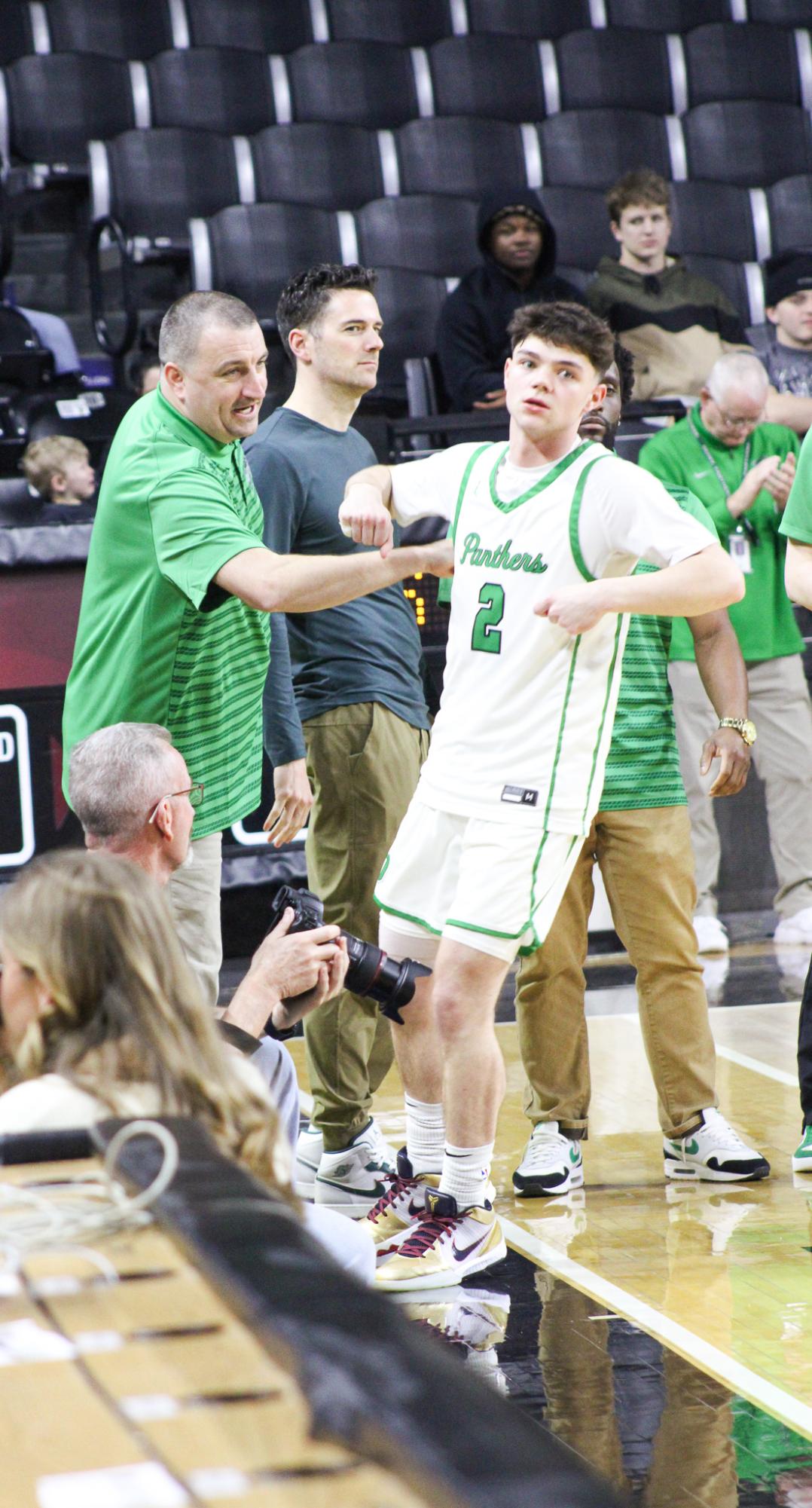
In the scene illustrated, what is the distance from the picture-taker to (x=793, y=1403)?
2.62 metres

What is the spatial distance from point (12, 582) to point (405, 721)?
247 centimetres

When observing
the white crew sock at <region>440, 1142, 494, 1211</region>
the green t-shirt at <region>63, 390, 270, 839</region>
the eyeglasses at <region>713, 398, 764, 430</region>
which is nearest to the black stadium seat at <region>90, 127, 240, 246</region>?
the eyeglasses at <region>713, 398, 764, 430</region>

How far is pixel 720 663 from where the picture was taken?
4.02 m

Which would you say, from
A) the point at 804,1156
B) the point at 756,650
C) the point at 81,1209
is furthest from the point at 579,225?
the point at 81,1209

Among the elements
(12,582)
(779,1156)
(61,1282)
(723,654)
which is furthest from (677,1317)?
(12,582)

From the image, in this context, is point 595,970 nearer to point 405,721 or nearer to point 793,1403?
point 405,721

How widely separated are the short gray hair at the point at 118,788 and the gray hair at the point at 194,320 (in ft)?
3.31

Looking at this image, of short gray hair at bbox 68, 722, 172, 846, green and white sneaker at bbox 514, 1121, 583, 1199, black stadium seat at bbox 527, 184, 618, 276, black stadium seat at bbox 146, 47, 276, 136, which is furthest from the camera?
black stadium seat at bbox 146, 47, 276, 136

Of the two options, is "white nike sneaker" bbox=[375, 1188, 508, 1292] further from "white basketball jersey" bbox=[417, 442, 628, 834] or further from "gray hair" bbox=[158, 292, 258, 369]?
"gray hair" bbox=[158, 292, 258, 369]

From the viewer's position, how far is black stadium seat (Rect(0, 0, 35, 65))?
9.50 m

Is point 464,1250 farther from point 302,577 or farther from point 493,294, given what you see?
point 493,294

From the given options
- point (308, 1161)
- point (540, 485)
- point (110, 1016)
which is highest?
point (540, 485)

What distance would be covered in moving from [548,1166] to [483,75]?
7.53 m

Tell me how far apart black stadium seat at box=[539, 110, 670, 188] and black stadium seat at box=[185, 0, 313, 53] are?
1.47 metres
